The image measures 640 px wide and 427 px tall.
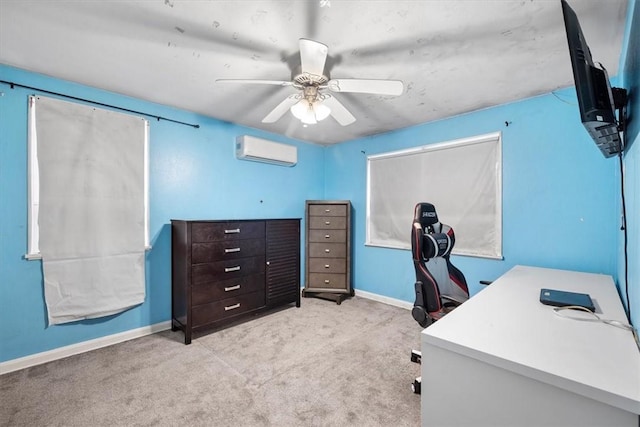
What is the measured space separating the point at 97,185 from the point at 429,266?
2770 mm

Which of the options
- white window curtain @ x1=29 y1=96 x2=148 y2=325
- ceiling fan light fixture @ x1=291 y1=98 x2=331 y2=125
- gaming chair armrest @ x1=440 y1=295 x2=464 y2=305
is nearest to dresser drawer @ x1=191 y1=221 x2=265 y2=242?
white window curtain @ x1=29 y1=96 x2=148 y2=325

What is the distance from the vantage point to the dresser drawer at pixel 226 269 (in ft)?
8.31

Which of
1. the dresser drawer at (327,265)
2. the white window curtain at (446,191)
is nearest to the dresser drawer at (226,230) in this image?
the dresser drawer at (327,265)

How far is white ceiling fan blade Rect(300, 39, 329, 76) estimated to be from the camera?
1.42m

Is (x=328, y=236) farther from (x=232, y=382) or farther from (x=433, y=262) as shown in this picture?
(x=232, y=382)

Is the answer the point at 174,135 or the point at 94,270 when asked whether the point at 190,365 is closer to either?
the point at 94,270

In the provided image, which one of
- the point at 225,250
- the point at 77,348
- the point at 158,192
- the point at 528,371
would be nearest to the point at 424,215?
the point at 528,371

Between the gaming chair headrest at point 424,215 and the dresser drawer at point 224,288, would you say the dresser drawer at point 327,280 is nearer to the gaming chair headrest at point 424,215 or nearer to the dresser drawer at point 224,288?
the dresser drawer at point 224,288

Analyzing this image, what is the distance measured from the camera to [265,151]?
135 inches

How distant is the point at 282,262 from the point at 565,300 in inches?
99.5

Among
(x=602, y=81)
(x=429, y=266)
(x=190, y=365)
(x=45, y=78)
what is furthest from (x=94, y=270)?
(x=602, y=81)

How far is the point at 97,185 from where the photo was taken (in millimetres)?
2324

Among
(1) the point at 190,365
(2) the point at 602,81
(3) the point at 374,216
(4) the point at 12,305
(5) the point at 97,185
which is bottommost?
(1) the point at 190,365

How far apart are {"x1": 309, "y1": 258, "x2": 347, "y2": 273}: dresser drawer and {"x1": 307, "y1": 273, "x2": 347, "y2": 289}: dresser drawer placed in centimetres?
5
